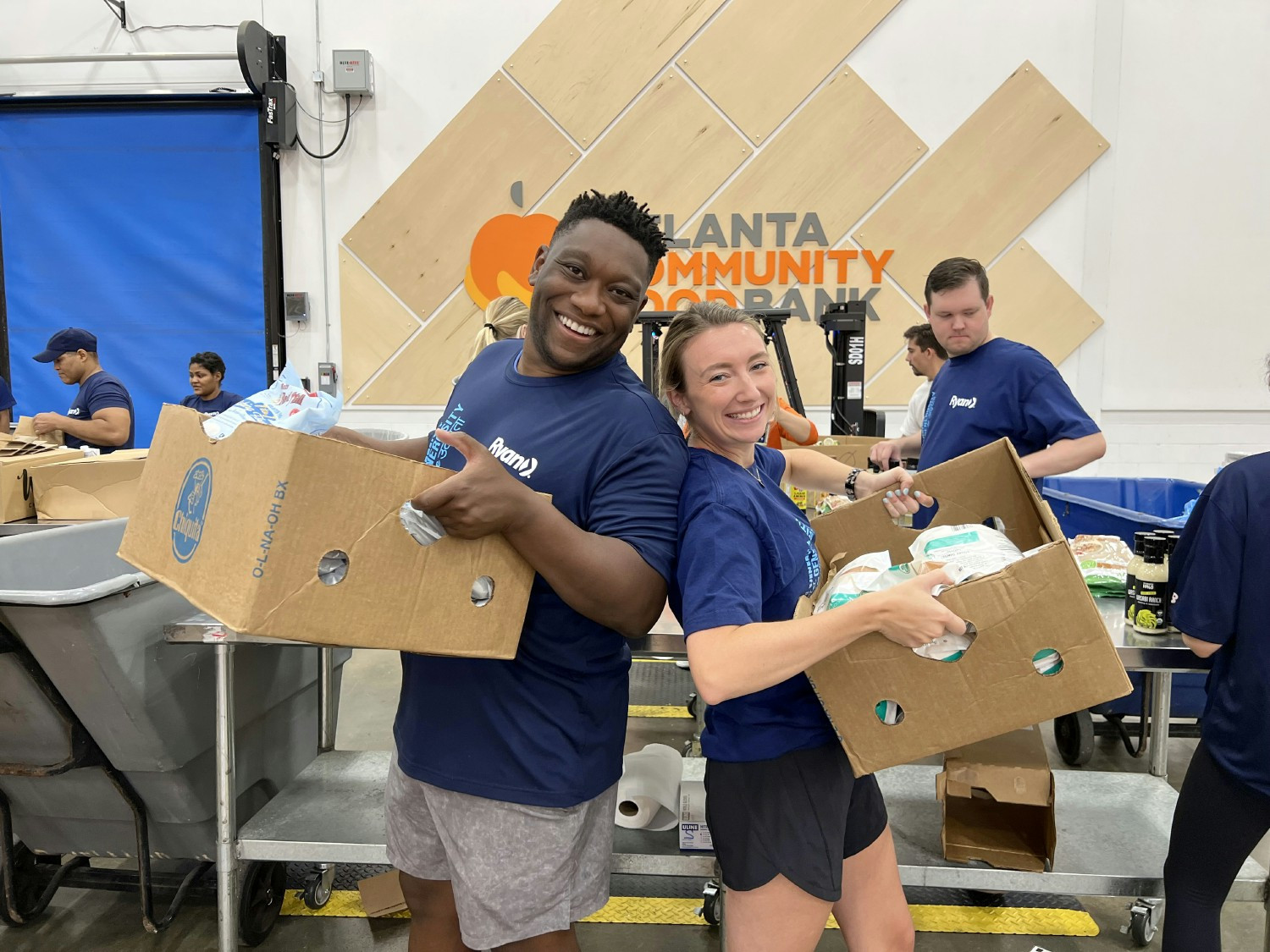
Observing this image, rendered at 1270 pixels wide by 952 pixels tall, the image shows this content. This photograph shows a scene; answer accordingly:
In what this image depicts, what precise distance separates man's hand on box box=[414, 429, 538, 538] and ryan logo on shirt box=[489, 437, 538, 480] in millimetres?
136

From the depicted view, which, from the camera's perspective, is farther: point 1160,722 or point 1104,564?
point 1160,722

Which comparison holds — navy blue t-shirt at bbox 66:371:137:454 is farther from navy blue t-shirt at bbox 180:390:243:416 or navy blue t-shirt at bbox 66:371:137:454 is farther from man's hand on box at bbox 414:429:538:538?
man's hand on box at bbox 414:429:538:538

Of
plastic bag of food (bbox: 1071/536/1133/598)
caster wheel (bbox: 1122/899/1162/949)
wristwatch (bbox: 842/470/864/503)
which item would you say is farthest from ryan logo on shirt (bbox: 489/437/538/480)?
caster wheel (bbox: 1122/899/1162/949)

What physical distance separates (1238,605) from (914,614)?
2.86 ft

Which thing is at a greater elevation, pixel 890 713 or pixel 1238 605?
pixel 1238 605

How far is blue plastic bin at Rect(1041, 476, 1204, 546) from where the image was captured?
3637 millimetres

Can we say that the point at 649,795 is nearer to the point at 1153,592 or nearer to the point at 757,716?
the point at 757,716

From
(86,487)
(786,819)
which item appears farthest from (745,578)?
(86,487)

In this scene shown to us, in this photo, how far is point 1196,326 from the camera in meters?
5.96

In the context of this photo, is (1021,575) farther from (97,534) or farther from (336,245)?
(336,245)

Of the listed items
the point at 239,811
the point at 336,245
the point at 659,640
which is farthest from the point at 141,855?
the point at 336,245

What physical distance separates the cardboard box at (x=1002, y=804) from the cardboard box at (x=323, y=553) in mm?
1321

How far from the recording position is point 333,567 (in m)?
1.12

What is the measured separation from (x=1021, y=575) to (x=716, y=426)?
48cm
